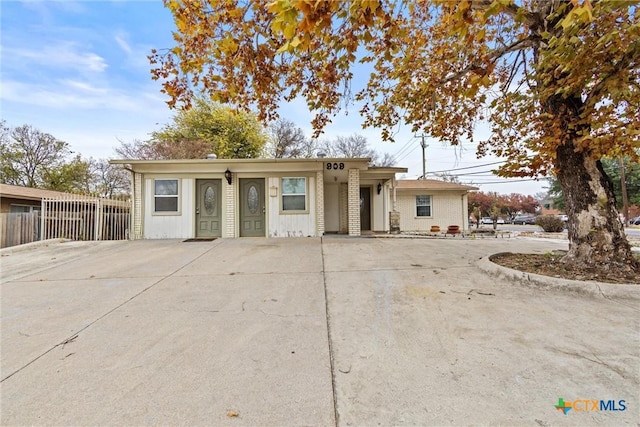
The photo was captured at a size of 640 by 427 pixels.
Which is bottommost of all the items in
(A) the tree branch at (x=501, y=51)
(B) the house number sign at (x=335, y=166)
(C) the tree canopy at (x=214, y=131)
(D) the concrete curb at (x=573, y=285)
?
(D) the concrete curb at (x=573, y=285)

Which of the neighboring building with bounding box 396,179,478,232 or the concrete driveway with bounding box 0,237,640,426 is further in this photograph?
the neighboring building with bounding box 396,179,478,232

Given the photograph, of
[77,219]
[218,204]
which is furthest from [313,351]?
[77,219]

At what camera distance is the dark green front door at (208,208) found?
972 cm

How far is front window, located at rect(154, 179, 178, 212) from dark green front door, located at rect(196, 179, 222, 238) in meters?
0.76

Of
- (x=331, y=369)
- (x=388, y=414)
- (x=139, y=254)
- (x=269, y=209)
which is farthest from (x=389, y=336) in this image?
(x=269, y=209)

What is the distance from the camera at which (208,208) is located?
980 cm

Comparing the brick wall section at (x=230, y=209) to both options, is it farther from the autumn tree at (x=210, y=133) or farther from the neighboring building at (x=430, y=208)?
the autumn tree at (x=210, y=133)

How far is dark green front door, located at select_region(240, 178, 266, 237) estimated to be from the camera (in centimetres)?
975

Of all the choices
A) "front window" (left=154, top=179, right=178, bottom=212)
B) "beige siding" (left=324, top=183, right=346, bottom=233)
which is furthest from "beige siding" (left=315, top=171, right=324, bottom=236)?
"front window" (left=154, top=179, right=178, bottom=212)

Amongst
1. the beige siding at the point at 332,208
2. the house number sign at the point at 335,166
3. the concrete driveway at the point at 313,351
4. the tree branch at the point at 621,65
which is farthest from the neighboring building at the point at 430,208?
the tree branch at the point at 621,65

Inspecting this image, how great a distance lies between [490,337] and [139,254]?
7336 millimetres

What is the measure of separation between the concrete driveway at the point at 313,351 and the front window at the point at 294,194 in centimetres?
521

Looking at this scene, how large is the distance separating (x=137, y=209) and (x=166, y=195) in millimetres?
1025
